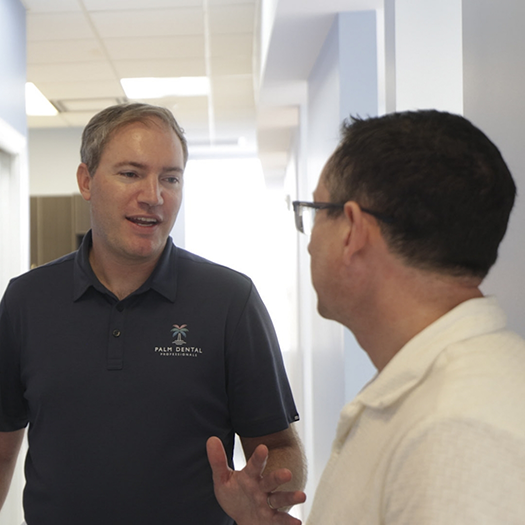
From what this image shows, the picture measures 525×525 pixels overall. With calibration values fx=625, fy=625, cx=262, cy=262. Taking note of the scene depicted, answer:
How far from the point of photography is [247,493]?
1151mm

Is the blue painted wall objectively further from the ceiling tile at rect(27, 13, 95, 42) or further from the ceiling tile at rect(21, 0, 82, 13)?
the ceiling tile at rect(27, 13, 95, 42)

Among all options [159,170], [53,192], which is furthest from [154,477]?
[53,192]

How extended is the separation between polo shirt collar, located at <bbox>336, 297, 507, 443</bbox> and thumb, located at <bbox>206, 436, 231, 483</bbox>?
414 mm

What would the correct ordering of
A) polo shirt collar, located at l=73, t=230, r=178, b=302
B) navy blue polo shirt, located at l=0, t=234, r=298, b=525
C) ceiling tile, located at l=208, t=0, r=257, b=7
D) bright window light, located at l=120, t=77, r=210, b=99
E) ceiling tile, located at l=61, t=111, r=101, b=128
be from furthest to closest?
1. ceiling tile, located at l=61, t=111, r=101, b=128
2. bright window light, located at l=120, t=77, r=210, b=99
3. ceiling tile, located at l=208, t=0, r=257, b=7
4. polo shirt collar, located at l=73, t=230, r=178, b=302
5. navy blue polo shirt, located at l=0, t=234, r=298, b=525

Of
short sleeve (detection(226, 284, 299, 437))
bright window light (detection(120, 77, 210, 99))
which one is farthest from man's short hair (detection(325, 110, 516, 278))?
bright window light (detection(120, 77, 210, 99))

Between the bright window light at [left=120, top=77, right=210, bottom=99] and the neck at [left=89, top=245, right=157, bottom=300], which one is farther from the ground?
the bright window light at [left=120, top=77, right=210, bottom=99]

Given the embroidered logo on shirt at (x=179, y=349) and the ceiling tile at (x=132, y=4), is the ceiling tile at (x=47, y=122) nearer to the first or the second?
the ceiling tile at (x=132, y=4)

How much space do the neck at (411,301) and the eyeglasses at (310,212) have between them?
8 cm

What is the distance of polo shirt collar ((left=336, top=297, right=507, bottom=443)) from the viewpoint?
29.6 inches

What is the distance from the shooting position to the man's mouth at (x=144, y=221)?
60.9 inches

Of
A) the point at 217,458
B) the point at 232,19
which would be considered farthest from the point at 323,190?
the point at 232,19

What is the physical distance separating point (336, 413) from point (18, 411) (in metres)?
1.48

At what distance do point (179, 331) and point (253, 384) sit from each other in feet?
0.70

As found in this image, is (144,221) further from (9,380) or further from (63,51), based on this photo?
(63,51)
